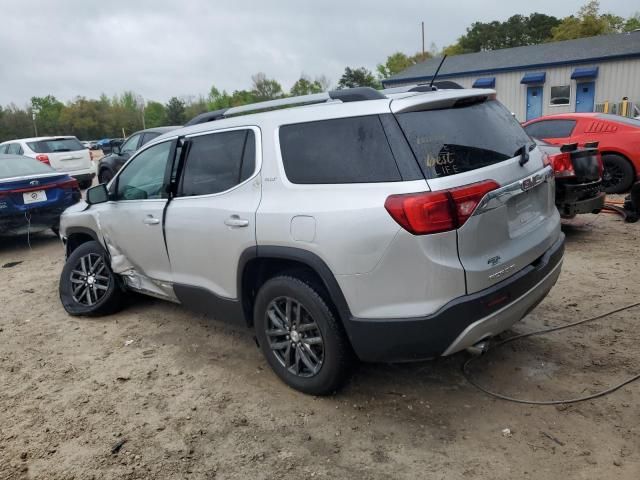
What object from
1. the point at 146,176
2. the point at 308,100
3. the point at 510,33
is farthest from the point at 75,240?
the point at 510,33

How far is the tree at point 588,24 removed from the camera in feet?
147

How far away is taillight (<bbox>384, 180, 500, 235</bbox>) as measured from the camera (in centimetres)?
262

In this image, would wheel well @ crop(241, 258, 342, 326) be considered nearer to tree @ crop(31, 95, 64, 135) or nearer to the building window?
the building window

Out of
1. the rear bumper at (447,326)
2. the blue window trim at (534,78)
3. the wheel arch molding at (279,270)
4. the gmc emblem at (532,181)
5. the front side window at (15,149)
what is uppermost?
the blue window trim at (534,78)

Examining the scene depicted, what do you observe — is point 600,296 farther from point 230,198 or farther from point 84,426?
point 84,426

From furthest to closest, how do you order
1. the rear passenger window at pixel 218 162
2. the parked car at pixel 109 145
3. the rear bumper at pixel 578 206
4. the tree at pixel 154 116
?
the tree at pixel 154 116 < the parked car at pixel 109 145 < the rear bumper at pixel 578 206 < the rear passenger window at pixel 218 162

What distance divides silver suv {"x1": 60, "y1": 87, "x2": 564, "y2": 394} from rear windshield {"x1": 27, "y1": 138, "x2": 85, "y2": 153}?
467 inches

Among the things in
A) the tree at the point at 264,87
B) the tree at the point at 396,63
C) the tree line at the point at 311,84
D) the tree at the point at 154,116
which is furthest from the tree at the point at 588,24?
the tree at the point at 154,116

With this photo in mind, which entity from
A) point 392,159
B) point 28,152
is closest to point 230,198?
point 392,159

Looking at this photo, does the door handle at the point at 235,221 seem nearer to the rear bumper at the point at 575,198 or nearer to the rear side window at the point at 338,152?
the rear side window at the point at 338,152

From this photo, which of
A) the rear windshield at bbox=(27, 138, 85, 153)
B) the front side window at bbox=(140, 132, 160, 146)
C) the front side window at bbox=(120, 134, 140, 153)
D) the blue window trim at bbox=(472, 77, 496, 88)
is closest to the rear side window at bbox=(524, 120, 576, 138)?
the front side window at bbox=(140, 132, 160, 146)

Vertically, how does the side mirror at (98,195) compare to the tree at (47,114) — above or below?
below

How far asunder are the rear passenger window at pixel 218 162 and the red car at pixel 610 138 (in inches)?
285

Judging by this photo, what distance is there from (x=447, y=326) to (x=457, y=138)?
1.05 meters
